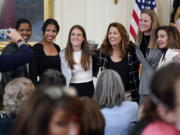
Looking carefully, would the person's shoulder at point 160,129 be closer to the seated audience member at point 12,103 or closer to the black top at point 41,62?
the seated audience member at point 12,103

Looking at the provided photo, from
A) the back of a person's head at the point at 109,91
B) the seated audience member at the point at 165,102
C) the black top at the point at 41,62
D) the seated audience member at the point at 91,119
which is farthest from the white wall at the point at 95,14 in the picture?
the seated audience member at the point at 165,102

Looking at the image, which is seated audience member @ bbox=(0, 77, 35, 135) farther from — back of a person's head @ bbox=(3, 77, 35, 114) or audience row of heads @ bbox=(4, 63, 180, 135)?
audience row of heads @ bbox=(4, 63, 180, 135)

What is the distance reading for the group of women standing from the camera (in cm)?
433

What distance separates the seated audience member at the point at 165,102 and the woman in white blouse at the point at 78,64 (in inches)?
106

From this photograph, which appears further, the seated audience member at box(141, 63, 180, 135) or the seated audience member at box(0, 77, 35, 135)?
the seated audience member at box(0, 77, 35, 135)

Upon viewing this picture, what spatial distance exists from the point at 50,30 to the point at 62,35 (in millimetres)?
1925

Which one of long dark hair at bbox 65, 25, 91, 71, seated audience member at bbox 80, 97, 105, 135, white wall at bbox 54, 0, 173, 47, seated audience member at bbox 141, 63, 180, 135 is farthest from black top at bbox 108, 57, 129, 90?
seated audience member at bbox 141, 63, 180, 135

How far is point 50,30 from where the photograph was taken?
4.79 m

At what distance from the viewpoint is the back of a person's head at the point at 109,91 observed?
2896 millimetres

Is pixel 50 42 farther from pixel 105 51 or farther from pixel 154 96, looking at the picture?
pixel 154 96

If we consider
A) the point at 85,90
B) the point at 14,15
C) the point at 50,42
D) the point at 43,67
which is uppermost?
the point at 14,15

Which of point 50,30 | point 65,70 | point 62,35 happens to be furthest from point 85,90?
point 62,35

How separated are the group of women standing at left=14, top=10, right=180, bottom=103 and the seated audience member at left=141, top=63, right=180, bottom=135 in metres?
2.64

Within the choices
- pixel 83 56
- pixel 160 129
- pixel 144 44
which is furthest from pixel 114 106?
pixel 144 44
